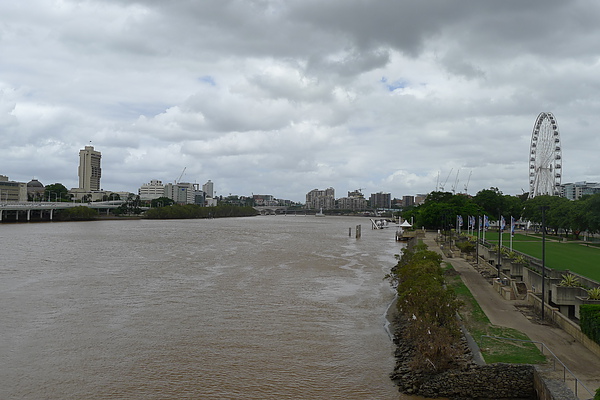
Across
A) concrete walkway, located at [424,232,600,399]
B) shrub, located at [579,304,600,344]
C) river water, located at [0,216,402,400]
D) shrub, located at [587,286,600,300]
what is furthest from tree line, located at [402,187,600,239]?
river water, located at [0,216,402,400]

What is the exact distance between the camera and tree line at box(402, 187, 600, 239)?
55.8 meters

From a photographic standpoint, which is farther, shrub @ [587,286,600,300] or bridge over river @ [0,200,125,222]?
bridge over river @ [0,200,125,222]

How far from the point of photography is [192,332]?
23.8 metres

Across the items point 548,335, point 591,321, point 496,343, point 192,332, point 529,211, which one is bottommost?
point 192,332

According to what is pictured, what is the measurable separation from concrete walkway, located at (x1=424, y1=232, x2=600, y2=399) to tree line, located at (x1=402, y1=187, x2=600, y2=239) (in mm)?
6116

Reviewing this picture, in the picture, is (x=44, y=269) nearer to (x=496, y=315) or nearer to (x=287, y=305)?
(x=287, y=305)

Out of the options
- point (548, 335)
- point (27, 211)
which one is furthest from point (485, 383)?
point (27, 211)

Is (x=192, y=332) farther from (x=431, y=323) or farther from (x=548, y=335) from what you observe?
(x=548, y=335)

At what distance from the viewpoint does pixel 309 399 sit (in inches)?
656

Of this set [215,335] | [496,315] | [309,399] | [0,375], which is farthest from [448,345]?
[0,375]

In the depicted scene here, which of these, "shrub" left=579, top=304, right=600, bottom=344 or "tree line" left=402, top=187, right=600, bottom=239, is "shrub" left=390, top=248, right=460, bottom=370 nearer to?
"shrub" left=579, top=304, right=600, bottom=344

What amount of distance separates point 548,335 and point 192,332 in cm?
1549

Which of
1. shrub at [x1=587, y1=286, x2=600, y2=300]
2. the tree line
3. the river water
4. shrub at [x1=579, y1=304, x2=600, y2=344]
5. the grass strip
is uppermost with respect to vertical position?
the tree line

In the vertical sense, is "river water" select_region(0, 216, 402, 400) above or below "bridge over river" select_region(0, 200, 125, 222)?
below
